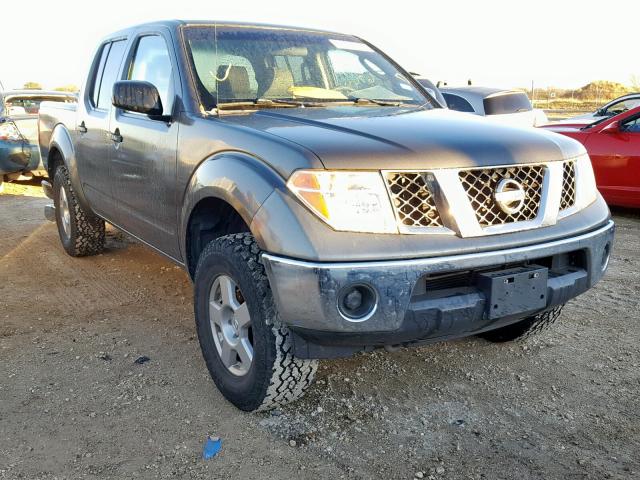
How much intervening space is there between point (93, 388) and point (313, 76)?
204 centimetres

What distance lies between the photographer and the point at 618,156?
22.9 feet

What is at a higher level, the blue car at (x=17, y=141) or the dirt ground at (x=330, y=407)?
the blue car at (x=17, y=141)

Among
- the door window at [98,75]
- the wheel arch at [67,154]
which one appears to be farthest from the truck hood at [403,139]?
the wheel arch at [67,154]

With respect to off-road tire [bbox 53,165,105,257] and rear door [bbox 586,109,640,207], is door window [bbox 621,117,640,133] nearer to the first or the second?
rear door [bbox 586,109,640,207]

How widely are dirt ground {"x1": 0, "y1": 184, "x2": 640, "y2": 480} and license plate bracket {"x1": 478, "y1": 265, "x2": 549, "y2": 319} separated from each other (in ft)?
1.88

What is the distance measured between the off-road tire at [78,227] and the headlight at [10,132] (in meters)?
3.81

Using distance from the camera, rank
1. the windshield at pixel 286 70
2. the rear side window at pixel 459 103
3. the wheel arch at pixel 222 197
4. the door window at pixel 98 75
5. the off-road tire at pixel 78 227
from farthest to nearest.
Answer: the rear side window at pixel 459 103, the off-road tire at pixel 78 227, the door window at pixel 98 75, the windshield at pixel 286 70, the wheel arch at pixel 222 197

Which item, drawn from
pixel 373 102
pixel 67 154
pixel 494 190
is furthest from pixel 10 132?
pixel 494 190

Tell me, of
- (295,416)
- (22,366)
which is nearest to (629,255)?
(295,416)

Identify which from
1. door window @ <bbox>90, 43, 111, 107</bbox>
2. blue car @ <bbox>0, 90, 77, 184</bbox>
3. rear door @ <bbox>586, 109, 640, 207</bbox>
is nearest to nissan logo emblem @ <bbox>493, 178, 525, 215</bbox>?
door window @ <bbox>90, 43, 111, 107</bbox>

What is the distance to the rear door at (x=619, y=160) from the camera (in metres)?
6.88

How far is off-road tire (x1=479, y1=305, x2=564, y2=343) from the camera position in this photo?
3.38m

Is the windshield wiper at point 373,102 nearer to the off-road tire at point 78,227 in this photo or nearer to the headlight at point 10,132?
the off-road tire at point 78,227

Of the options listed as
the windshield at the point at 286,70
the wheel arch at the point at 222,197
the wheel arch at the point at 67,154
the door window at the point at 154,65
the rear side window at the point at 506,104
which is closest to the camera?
the wheel arch at the point at 222,197
